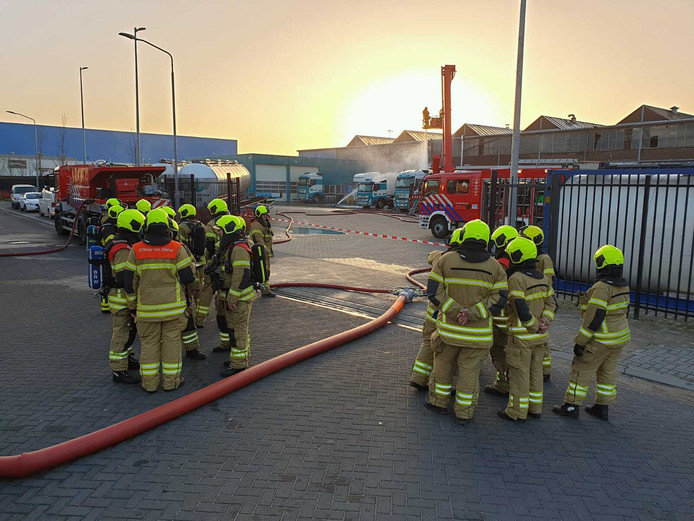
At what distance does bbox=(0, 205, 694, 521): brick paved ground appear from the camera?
11.0 ft

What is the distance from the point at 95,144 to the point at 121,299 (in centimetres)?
6755

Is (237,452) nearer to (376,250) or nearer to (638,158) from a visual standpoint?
(376,250)

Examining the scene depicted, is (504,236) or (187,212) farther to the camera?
(187,212)

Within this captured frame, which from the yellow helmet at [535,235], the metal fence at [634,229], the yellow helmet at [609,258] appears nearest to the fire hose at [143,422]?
the yellow helmet at [535,235]

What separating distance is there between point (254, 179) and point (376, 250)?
3943 centimetres

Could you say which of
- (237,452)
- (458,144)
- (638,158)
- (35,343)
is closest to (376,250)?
(35,343)

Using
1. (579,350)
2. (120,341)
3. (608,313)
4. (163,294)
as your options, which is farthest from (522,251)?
(120,341)

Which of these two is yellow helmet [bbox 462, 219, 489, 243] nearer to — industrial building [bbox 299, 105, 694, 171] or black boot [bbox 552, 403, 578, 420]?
black boot [bbox 552, 403, 578, 420]

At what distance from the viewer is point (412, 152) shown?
56.0 metres

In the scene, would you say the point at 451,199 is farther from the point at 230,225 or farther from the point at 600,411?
the point at 600,411

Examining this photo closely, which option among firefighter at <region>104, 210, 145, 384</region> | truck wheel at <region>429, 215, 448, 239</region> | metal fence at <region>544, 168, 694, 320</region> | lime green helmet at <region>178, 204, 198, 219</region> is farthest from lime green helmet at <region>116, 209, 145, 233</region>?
truck wheel at <region>429, 215, 448, 239</region>

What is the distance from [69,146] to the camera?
2453 inches

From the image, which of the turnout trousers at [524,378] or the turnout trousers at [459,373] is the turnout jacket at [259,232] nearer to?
the turnout trousers at [459,373]

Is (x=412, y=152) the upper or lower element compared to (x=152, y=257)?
upper
